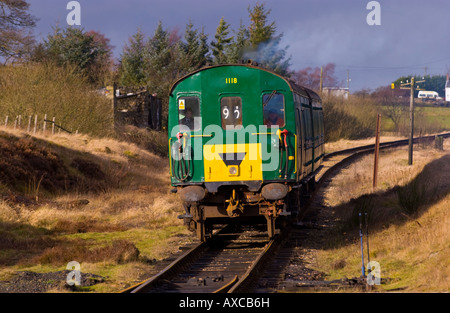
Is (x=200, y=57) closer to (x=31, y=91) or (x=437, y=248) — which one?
(x=31, y=91)

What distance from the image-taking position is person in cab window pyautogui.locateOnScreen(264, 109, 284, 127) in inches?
487

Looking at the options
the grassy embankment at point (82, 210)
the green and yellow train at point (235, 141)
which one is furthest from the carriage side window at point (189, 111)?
the grassy embankment at point (82, 210)

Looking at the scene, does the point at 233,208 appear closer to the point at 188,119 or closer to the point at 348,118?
the point at 188,119

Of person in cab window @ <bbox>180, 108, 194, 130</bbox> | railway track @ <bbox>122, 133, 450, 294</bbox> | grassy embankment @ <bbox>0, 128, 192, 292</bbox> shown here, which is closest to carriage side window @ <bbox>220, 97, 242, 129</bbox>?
person in cab window @ <bbox>180, 108, 194, 130</bbox>

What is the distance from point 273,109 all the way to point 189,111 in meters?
1.70

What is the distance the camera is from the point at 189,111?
12.6 meters

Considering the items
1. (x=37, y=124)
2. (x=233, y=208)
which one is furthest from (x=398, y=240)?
(x=37, y=124)

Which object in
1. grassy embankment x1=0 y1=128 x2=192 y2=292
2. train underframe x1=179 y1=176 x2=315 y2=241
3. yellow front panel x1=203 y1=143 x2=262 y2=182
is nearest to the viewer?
grassy embankment x1=0 y1=128 x2=192 y2=292

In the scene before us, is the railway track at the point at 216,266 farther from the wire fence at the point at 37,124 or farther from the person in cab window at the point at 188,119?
the wire fence at the point at 37,124

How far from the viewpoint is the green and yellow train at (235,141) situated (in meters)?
12.3

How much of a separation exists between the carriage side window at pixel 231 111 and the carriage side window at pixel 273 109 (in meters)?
0.51

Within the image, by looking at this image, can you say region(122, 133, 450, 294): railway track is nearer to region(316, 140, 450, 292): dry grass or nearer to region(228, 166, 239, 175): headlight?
region(316, 140, 450, 292): dry grass
